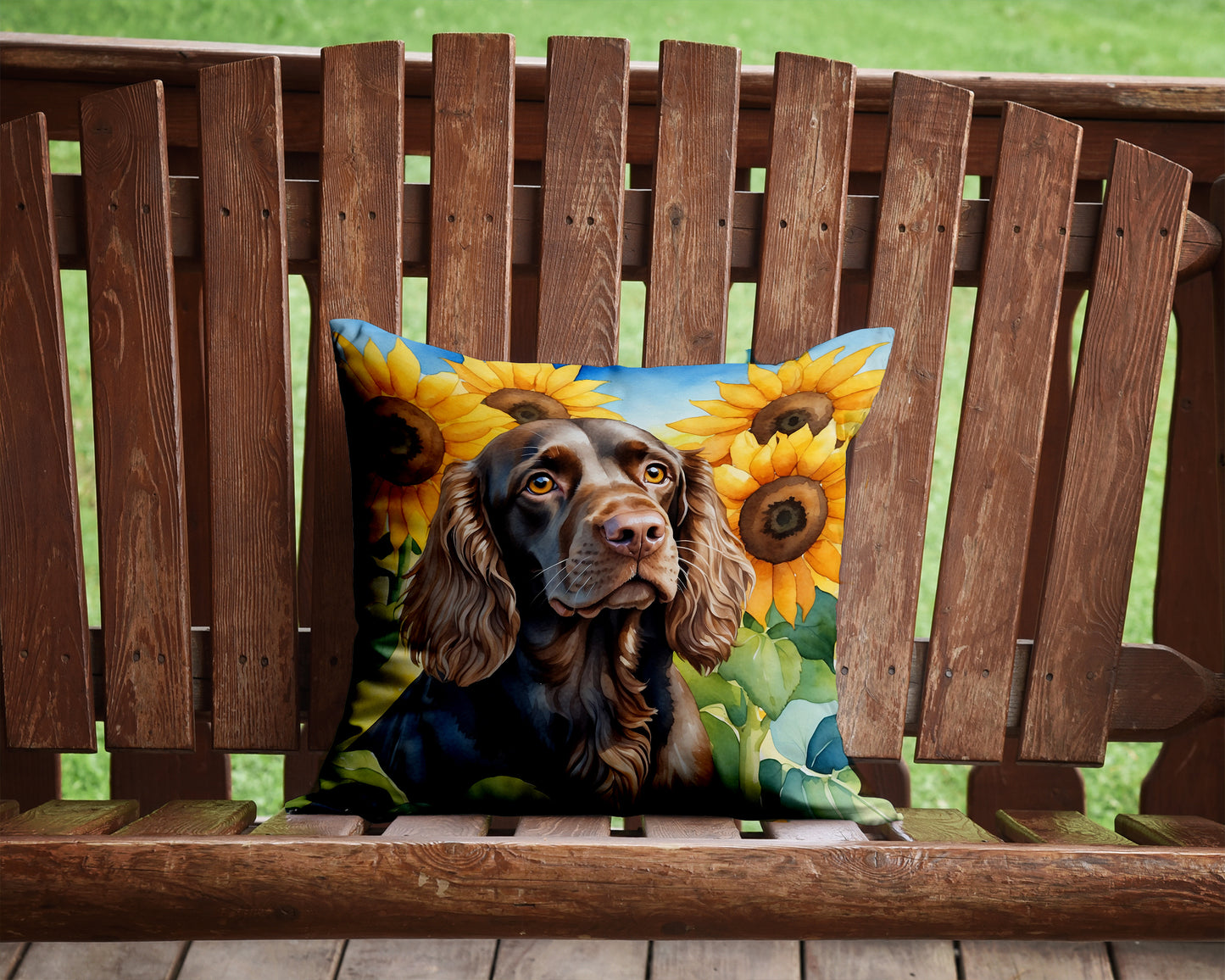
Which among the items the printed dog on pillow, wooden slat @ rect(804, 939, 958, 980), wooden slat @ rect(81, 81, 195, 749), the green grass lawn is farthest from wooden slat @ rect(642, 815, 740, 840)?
the green grass lawn

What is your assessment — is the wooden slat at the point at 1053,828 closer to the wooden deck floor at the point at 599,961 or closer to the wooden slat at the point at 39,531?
the wooden deck floor at the point at 599,961

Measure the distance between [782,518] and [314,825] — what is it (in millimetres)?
522

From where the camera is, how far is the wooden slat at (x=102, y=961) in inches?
33.2

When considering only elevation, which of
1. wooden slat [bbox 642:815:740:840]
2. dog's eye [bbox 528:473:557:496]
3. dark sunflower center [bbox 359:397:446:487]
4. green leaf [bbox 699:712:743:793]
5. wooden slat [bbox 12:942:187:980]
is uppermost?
dark sunflower center [bbox 359:397:446:487]

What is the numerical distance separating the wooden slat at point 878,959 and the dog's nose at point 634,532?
14.8 inches

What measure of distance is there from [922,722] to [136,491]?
959 mm

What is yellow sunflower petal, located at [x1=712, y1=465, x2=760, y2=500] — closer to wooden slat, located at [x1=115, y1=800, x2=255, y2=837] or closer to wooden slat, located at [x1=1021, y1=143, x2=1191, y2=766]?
wooden slat, located at [x1=1021, y1=143, x2=1191, y2=766]

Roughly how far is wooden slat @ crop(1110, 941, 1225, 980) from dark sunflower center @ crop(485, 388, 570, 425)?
69cm

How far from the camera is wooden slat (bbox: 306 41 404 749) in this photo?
115cm

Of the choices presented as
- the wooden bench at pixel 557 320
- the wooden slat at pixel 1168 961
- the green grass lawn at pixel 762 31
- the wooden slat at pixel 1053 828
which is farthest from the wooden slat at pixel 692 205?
the green grass lawn at pixel 762 31

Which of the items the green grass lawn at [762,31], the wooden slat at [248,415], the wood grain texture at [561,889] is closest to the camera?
the wood grain texture at [561,889]

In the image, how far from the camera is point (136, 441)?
45.6 inches

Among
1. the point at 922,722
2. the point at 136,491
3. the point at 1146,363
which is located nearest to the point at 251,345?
the point at 136,491

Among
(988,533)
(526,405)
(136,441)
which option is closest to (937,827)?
(988,533)
